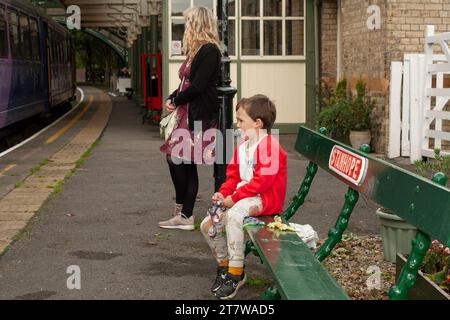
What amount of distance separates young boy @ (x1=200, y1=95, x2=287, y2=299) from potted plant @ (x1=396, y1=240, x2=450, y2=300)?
88 cm

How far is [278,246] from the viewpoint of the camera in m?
4.45

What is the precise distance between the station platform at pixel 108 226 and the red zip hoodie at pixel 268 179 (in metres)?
0.54

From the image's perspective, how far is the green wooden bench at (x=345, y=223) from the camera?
3.39 m

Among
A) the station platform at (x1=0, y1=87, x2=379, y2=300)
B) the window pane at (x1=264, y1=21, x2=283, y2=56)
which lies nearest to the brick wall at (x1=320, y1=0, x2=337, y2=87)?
the window pane at (x1=264, y1=21, x2=283, y2=56)

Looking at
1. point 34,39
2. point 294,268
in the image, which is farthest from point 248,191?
point 34,39

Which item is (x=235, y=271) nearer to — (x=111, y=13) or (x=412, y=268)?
(x=412, y=268)

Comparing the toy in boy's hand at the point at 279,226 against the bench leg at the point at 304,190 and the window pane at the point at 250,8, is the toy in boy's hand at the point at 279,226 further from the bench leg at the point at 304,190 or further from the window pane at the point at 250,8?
the window pane at the point at 250,8

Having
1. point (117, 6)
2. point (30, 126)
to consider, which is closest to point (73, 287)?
point (30, 126)

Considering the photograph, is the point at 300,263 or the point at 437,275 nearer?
the point at 300,263

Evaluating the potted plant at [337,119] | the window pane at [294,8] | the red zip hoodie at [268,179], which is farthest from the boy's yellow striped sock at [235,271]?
the window pane at [294,8]

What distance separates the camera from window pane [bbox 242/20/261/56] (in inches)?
639

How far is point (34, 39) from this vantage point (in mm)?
18109

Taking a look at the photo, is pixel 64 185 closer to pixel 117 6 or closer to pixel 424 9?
pixel 424 9

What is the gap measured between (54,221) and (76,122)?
14493 millimetres
